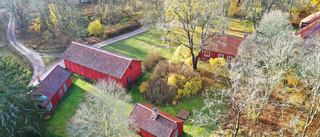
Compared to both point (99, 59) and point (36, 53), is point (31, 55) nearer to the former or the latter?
point (36, 53)

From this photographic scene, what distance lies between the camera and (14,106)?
76.5 ft

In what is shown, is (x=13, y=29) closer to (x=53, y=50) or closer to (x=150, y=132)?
(x=53, y=50)

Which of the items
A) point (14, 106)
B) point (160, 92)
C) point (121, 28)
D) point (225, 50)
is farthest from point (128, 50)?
point (14, 106)

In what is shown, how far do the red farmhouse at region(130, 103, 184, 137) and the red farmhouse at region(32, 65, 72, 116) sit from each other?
14042 mm

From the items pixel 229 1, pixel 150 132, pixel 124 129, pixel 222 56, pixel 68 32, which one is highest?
pixel 229 1

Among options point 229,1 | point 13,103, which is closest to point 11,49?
point 13,103

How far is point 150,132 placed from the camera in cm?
2519

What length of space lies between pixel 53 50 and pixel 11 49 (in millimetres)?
11436

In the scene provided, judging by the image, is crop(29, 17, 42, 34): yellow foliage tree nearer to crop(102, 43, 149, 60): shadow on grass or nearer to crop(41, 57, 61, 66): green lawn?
crop(41, 57, 61, 66): green lawn

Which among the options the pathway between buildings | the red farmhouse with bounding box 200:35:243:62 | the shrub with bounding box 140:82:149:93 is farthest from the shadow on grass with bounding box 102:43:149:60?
the red farmhouse with bounding box 200:35:243:62

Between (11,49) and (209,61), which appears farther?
(11,49)

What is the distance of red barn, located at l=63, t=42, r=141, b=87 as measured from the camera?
112ft

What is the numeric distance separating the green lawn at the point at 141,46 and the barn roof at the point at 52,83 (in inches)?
583

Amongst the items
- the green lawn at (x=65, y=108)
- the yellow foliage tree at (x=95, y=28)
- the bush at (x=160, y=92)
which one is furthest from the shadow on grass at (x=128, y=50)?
the bush at (x=160, y=92)
